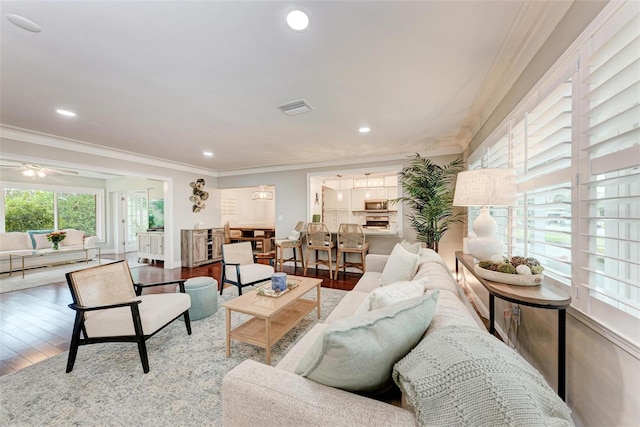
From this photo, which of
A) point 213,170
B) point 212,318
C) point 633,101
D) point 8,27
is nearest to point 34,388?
point 212,318

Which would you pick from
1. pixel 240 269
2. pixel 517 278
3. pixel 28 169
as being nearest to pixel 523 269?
pixel 517 278

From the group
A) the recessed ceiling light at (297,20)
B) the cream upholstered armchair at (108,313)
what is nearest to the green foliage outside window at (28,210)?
the cream upholstered armchair at (108,313)

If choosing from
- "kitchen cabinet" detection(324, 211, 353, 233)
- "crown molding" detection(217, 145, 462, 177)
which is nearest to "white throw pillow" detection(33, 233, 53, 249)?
"crown molding" detection(217, 145, 462, 177)

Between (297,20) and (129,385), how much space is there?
274cm

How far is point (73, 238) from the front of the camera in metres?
5.96

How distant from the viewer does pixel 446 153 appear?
4359mm

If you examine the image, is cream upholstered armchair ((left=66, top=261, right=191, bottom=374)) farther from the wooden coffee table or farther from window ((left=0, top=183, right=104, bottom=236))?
window ((left=0, top=183, right=104, bottom=236))

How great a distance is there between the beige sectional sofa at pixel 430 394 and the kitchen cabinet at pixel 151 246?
5.97 meters

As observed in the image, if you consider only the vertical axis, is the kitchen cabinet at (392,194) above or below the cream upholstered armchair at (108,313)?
above

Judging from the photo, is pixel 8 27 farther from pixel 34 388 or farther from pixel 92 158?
pixel 92 158

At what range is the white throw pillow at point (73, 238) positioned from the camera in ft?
19.2

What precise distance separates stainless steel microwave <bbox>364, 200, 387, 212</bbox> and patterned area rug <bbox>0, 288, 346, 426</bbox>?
5840 millimetres

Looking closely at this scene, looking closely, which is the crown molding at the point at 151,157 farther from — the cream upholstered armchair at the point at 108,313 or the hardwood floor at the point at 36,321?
the cream upholstered armchair at the point at 108,313

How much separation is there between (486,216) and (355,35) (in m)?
1.72
